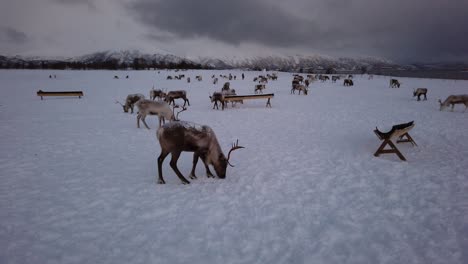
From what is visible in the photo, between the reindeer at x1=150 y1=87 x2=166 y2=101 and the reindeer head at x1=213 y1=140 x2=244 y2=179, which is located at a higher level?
the reindeer at x1=150 y1=87 x2=166 y2=101

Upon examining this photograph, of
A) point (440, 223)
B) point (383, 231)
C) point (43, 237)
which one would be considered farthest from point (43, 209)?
point (440, 223)

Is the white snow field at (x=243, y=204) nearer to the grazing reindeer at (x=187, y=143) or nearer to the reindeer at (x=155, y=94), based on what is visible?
the grazing reindeer at (x=187, y=143)

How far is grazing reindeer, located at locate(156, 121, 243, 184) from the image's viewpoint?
5.87m

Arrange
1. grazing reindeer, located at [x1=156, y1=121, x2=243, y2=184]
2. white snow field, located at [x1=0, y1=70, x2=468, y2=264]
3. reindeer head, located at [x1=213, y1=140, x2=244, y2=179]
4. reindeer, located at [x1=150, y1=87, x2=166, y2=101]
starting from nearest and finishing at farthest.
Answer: white snow field, located at [x1=0, y1=70, x2=468, y2=264] → grazing reindeer, located at [x1=156, y1=121, x2=243, y2=184] → reindeer head, located at [x1=213, y1=140, x2=244, y2=179] → reindeer, located at [x1=150, y1=87, x2=166, y2=101]

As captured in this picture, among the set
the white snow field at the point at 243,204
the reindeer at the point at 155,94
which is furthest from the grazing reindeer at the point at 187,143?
the reindeer at the point at 155,94

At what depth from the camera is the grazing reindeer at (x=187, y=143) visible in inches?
231

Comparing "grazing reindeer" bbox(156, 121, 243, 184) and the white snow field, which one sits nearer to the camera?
the white snow field

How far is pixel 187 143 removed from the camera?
598 centimetres

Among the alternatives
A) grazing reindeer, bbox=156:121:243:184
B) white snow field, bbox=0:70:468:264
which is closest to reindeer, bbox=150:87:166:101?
white snow field, bbox=0:70:468:264

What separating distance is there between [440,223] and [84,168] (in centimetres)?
887

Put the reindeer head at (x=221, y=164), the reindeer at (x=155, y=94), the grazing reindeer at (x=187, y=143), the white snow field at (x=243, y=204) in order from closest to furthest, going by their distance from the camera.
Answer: the white snow field at (x=243, y=204) → the grazing reindeer at (x=187, y=143) → the reindeer head at (x=221, y=164) → the reindeer at (x=155, y=94)

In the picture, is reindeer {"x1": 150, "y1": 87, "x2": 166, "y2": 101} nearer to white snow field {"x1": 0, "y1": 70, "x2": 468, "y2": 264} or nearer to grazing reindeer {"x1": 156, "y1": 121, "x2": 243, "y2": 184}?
white snow field {"x1": 0, "y1": 70, "x2": 468, "y2": 264}

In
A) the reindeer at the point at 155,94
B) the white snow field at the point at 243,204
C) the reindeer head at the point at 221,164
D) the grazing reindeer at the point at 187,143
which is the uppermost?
the reindeer at the point at 155,94

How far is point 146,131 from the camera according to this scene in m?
11.9
